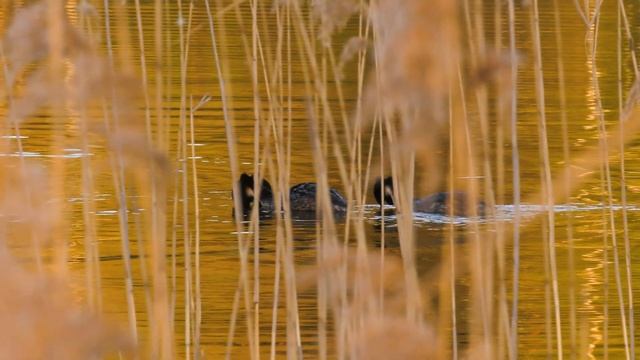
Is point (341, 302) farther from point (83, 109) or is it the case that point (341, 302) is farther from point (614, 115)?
point (614, 115)

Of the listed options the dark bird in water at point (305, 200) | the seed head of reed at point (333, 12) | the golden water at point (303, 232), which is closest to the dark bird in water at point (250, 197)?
the dark bird in water at point (305, 200)

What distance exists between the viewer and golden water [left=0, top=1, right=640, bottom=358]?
21.1ft

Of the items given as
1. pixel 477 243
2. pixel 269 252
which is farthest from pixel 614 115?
pixel 477 243

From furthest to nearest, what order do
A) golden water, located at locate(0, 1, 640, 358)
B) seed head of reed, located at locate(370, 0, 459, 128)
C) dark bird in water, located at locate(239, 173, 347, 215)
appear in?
dark bird in water, located at locate(239, 173, 347, 215), golden water, located at locate(0, 1, 640, 358), seed head of reed, located at locate(370, 0, 459, 128)

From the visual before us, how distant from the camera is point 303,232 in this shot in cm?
971

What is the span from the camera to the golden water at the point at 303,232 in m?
6.43

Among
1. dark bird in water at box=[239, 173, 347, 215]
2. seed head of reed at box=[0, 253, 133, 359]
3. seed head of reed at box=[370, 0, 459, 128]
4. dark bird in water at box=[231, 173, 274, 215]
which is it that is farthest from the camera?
dark bird in water at box=[231, 173, 274, 215]

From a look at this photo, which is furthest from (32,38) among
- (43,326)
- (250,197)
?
(250,197)

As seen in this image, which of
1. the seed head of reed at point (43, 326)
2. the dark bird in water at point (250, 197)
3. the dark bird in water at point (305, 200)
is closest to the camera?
the seed head of reed at point (43, 326)

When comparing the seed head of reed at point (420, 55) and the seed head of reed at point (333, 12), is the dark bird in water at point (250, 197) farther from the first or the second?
the seed head of reed at point (420, 55)

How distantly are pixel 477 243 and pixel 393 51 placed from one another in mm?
906

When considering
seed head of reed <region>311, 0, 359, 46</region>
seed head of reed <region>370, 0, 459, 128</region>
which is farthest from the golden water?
seed head of reed <region>370, 0, 459, 128</region>

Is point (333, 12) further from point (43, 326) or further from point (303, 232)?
point (303, 232)

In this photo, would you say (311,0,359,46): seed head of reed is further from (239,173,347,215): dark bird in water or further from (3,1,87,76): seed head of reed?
(239,173,347,215): dark bird in water
